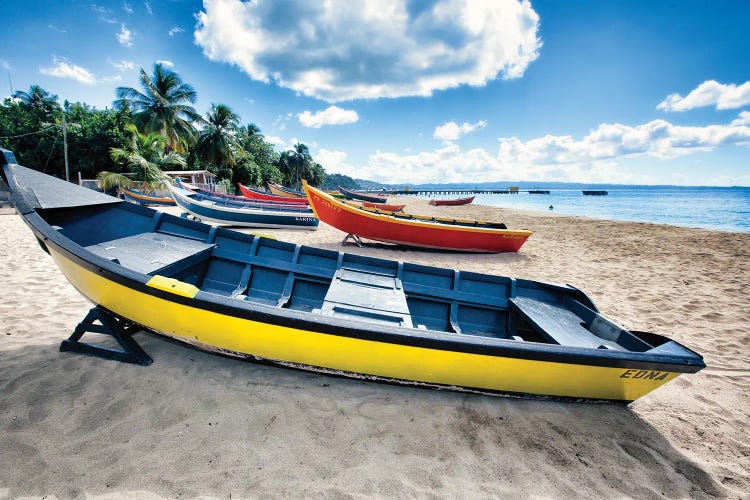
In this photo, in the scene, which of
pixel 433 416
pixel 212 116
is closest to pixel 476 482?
pixel 433 416

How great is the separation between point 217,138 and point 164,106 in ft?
16.6

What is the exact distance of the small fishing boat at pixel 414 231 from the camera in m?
8.95

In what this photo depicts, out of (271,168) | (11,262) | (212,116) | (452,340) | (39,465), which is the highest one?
(212,116)

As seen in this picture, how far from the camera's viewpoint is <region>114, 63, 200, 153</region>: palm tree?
22375 millimetres

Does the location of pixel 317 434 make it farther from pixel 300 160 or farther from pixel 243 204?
pixel 300 160

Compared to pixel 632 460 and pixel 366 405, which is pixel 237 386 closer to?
pixel 366 405

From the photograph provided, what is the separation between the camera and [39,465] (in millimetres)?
Answer: 1921

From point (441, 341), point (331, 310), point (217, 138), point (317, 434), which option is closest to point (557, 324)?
point (441, 341)

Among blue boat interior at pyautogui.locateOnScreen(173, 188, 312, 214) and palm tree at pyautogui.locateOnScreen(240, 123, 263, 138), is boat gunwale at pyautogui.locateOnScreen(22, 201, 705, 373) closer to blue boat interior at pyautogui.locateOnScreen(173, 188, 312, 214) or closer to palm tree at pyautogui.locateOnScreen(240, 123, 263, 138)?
blue boat interior at pyautogui.locateOnScreen(173, 188, 312, 214)

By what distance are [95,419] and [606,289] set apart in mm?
8626

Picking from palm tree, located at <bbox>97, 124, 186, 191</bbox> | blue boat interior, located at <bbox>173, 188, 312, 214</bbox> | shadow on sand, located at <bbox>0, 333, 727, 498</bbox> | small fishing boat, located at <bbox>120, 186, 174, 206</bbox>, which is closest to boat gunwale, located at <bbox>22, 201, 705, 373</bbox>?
shadow on sand, located at <bbox>0, 333, 727, 498</bbox>

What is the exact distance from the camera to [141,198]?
17234mm

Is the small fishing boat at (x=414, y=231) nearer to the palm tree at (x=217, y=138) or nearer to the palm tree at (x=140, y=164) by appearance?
the palm tree at (x=140, y=164)

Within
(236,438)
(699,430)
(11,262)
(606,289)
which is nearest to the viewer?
(236,438)
